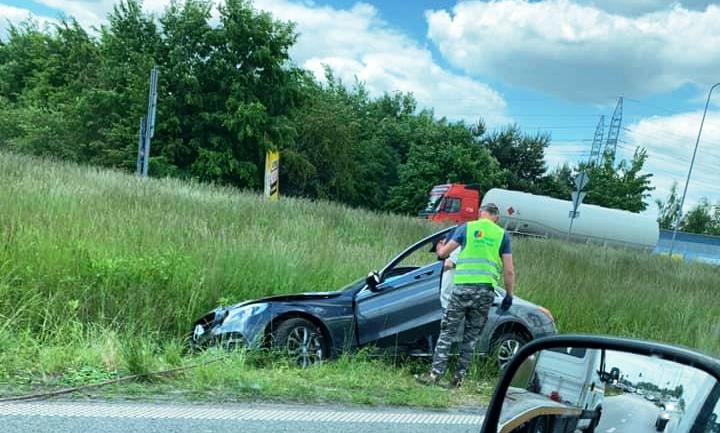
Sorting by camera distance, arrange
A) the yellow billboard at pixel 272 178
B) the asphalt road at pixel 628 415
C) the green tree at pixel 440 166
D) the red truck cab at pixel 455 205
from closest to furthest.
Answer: the asphalt road at pixel 628 415 → the yellow billboard at pixel 272 178 → the red truck cab at pixel 455 205 → the green tree at pixel 440 166

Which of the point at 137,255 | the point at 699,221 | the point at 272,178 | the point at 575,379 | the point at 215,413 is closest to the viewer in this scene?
the point at 575,379

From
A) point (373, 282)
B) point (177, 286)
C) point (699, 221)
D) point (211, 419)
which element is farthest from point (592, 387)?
point (699, 221)

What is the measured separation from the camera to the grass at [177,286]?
4801mm

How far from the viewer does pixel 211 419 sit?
392 cm

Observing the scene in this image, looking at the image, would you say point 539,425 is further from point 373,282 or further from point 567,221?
point 567,221

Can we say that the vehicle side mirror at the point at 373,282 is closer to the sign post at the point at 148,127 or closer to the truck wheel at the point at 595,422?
the truck wheel at the point at 595,422

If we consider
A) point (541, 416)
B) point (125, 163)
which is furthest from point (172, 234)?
point (125, 163)

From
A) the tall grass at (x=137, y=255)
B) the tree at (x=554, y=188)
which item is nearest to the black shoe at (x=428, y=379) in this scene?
the tall grass at (x=137, y=255)

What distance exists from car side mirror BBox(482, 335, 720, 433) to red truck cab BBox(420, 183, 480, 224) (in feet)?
90.3

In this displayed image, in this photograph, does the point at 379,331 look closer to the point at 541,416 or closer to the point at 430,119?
the point at 541,416

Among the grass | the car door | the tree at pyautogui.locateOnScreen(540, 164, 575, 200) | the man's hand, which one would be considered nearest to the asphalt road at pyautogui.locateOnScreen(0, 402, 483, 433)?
the grass

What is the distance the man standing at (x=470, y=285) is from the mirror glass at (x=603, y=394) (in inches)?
159

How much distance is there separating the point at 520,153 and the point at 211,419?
1997 inches

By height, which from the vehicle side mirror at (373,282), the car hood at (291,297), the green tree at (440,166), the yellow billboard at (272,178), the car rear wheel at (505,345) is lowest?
the car rear wheel at (505,345)
